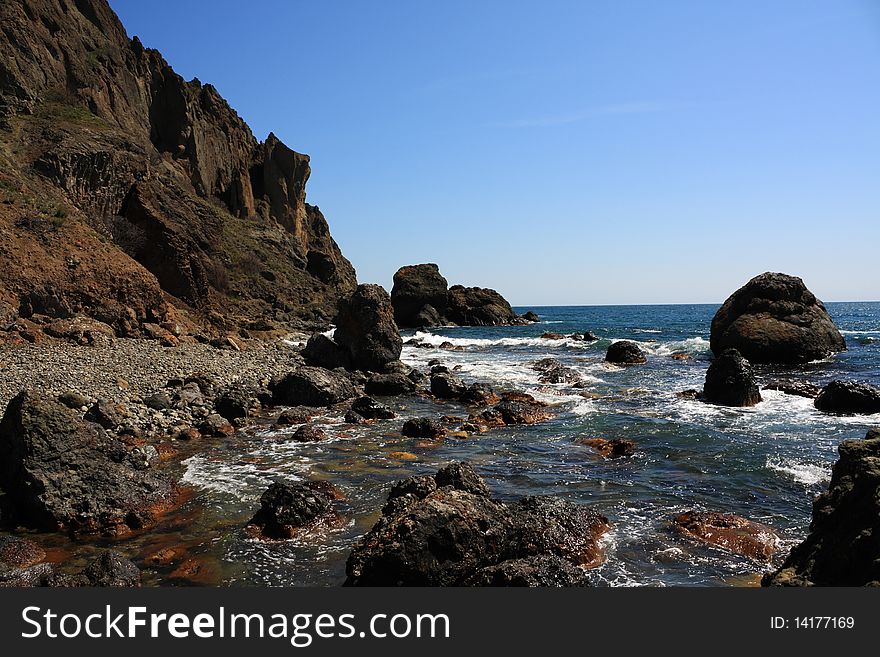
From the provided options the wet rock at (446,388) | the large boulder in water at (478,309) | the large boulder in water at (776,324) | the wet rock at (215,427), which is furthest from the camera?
the large boulder in water at (478,309)

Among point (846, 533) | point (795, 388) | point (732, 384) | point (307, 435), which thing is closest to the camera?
point (846, 533)

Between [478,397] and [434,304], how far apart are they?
6156 centimetres

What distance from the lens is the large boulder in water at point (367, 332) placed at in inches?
1140

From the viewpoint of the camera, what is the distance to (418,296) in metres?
83.5

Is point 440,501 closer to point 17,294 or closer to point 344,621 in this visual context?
point 344,621

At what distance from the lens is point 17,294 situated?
72.9 feet

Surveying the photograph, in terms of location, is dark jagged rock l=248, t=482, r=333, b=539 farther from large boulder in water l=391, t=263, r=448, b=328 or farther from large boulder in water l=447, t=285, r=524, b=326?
large boulder in water l=447, t=285, r=524, b=326

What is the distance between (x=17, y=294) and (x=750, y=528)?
86.9ft

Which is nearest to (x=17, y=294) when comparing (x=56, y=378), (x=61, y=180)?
(x=56, y=378)

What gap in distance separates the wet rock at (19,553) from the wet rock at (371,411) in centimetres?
1161

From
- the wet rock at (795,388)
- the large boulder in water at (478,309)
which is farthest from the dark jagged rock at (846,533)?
the large boulder in water at (478,309)

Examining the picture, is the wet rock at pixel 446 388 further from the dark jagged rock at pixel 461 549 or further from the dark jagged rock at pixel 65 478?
the dark jagged rock at pixel 461 549

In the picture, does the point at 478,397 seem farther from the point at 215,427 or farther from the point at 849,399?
the point at 849,399

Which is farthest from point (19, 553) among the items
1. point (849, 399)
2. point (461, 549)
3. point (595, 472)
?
point (849, 399)
